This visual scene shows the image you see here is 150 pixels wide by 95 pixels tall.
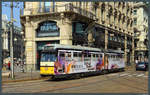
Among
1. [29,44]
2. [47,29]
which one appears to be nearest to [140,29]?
[47,29]

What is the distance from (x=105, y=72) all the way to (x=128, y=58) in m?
29.2

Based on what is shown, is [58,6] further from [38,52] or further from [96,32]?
[96,32]

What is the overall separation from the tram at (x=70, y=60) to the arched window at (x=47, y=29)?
24.9 feet

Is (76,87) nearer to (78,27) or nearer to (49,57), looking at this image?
(49,57)

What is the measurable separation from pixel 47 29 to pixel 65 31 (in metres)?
3.05

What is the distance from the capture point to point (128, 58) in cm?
5428

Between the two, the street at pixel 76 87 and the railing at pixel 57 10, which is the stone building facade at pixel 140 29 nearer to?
the railing at pixel 57 10

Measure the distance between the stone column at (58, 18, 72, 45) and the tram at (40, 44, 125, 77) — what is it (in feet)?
17.1

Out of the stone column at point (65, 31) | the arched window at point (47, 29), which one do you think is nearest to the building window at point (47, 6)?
the arched window at point (47, 29)

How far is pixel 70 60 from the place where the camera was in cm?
1966

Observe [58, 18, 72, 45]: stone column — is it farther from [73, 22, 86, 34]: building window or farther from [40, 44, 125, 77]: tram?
[40, 44, 125, 77]: tram

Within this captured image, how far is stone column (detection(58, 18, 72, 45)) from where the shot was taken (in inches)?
1131

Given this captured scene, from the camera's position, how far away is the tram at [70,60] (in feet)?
60.2

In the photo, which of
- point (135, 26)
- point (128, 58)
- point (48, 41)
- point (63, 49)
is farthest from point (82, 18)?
point (135, 26)
